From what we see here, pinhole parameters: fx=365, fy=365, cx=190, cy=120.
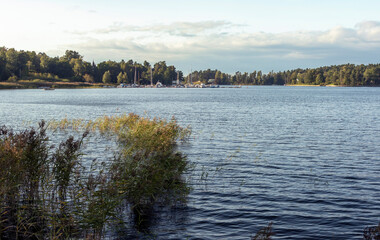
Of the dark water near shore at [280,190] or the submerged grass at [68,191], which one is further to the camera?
the dark water near shore at [280,190]

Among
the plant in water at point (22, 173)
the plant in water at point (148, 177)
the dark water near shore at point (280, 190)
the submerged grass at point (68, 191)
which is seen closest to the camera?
the submerged grass at point (68, 191)

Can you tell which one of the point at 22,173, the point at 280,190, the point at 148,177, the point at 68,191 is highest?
the point at 22,173

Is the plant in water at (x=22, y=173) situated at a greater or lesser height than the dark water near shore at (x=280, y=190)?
greater

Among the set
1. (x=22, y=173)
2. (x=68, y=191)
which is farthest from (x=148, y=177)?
(x=22, y=173)

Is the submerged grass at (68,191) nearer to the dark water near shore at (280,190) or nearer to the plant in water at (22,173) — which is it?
the plant in water at (22,173)

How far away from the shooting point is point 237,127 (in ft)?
155

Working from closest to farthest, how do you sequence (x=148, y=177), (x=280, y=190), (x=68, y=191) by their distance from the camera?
(x=148, y=177)
(x=68, y=191)
(x=280, y=190)

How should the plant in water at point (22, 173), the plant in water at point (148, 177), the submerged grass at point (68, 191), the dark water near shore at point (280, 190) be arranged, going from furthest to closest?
1. the plant in water at point (148, 177)
2. the dark water near shore at point (280, 190)
3. the plant in water at point (22, 173)
4. the submerged grass at point (68, 191)

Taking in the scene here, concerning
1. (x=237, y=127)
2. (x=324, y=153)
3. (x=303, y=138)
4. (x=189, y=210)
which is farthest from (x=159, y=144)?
(x=237, y=127)

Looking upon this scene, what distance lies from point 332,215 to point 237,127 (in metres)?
31.5

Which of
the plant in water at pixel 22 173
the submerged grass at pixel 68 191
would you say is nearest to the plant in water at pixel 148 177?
the submerged grass at pixel 68 191

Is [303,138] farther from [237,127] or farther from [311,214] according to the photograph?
[311,214]

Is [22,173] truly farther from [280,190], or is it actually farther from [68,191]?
[280,190]

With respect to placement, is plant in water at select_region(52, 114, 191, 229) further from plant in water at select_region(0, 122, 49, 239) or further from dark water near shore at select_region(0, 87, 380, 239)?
plant in water at select_region(0, 122, 49, 239)
